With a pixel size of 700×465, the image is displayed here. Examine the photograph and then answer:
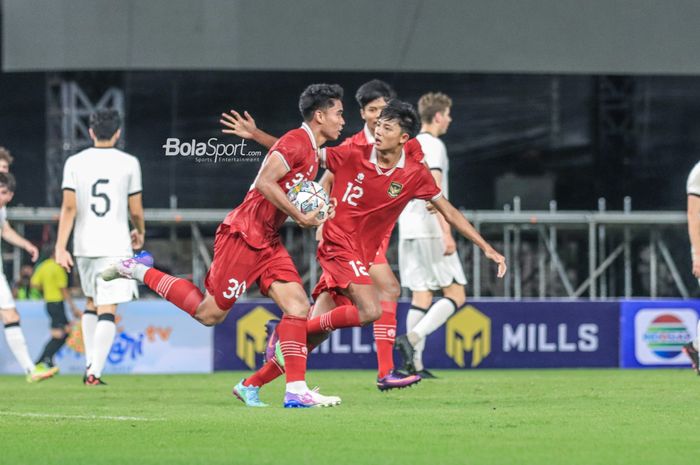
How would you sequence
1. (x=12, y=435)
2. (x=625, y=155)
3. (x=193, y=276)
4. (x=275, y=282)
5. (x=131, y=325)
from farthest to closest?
(x=625, y=155) → (x=193, y=276) → (x=131, y=325) → (x=275, y=282) → (x=12, y=435)

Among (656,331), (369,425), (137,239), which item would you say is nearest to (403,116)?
(369,425)

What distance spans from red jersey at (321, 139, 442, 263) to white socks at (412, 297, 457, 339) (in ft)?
7.97

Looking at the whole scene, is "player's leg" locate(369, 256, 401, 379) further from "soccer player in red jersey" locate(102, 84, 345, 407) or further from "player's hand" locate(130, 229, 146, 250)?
"player's hand" locate(130, 229, 146, 250)

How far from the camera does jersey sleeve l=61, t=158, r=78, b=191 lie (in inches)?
452

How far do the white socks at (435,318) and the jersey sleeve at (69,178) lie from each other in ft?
9.65

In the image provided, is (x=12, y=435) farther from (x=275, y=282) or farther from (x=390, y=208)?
(x=390, y=208)

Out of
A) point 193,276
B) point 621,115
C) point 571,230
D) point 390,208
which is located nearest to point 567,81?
point 621,115

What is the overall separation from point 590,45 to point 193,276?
591 cm

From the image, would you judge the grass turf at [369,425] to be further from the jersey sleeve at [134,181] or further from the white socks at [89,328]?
the jersey sleeve at [134,181]

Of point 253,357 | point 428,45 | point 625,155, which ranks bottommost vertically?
point 253,357

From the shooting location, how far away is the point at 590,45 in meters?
18.7

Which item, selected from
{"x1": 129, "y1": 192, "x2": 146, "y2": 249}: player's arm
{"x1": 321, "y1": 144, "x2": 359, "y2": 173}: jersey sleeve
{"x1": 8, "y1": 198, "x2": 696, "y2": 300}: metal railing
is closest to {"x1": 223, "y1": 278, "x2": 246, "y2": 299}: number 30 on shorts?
{"x1": 321, "y1": 144, "x2": 359, "y2": 173}: jersey sleeve

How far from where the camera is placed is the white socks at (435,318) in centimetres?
1165

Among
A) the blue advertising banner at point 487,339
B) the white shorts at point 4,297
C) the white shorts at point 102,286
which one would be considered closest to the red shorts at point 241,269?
the white shorts at point 102,286
